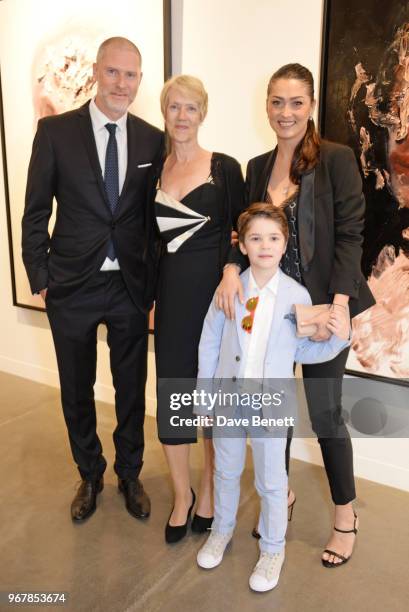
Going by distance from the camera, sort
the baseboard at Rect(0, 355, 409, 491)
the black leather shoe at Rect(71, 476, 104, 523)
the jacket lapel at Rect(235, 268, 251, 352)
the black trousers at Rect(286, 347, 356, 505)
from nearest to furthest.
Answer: the jacket lapel at Rect(235, 268, 251, 352)
the black trousers at Rect(286, 347, 356, 505)
the black leather shoe at Rect(71, 476, 104, 523)
the baseboard at Rect(0, 355, 409, 491)

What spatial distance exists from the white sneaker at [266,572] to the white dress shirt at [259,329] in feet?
2.24

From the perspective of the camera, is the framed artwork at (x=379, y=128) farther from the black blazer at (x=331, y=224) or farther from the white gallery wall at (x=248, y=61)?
the black blazer at (x=331, y=224)

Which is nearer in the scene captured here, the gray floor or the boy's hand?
the boy's hand

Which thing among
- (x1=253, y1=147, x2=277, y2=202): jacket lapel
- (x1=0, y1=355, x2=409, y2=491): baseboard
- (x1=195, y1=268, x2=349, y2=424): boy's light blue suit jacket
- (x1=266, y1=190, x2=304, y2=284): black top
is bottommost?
(x1=0, y1=355, x2=409, y2=491): baseboard

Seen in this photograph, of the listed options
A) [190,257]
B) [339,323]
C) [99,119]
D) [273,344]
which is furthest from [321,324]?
[99,119]

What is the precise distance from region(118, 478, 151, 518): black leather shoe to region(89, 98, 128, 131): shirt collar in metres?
1.52

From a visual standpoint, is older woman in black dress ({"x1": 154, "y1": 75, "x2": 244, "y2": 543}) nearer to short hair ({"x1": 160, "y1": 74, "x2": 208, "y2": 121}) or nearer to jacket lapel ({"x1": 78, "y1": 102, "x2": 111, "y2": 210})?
short hair ({"x1": 160, "y1": 74, "x2": 208, "y2": 121})

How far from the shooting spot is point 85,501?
2.35 metres

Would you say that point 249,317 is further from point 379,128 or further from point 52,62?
point 52,62

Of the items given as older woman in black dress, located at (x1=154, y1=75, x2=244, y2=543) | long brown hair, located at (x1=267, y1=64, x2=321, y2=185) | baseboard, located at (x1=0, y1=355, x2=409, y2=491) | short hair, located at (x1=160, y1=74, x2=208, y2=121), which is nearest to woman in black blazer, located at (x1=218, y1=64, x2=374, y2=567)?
long brown hair, located at (x1=267, y1=64, x2=321, y2=185)

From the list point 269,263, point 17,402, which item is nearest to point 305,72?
point 269,263

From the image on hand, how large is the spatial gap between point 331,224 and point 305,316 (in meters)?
0.32

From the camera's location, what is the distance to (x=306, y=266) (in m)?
1.82

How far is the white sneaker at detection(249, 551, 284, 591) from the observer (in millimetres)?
1886
